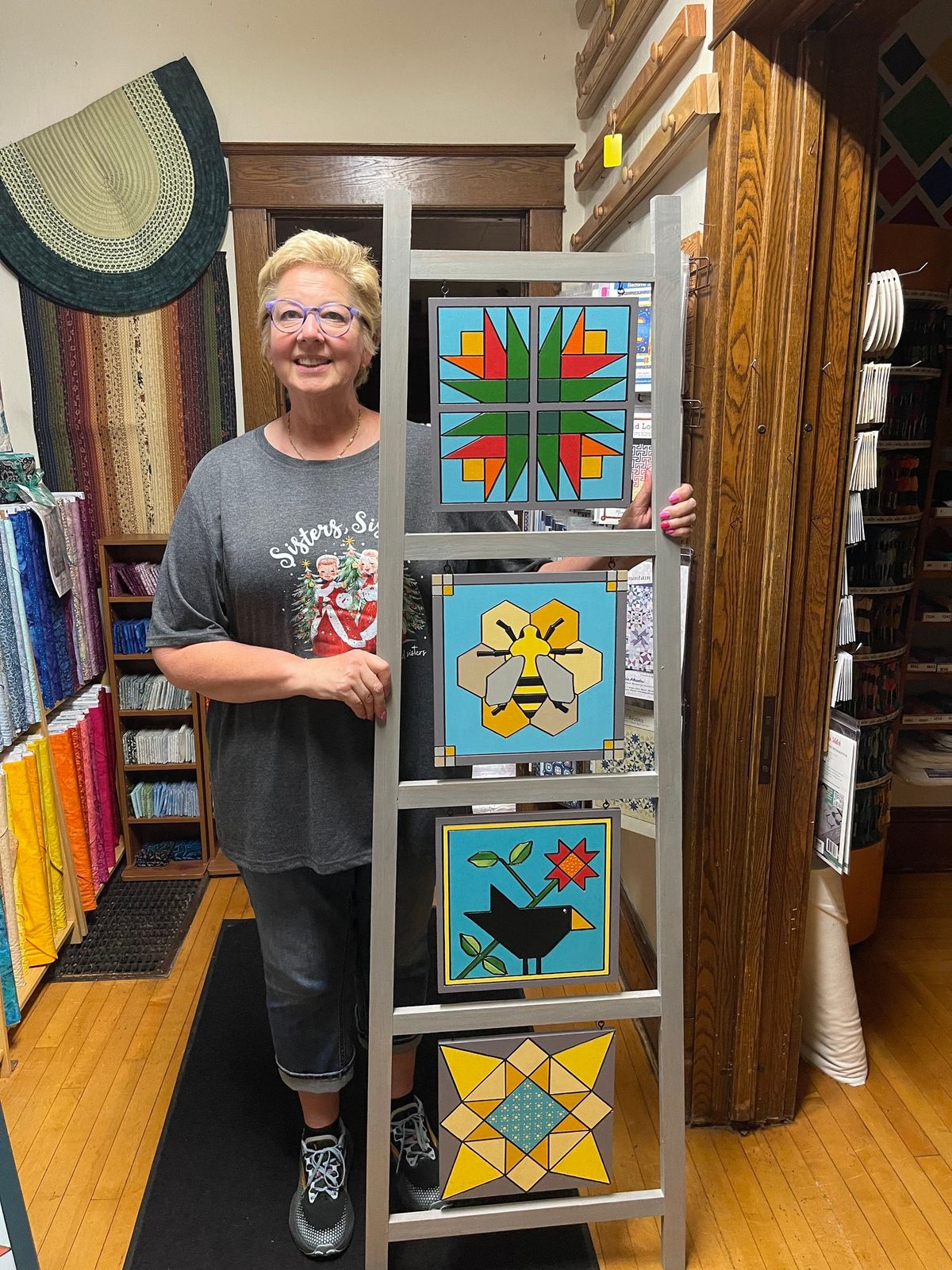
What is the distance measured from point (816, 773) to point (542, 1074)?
2.50 feet

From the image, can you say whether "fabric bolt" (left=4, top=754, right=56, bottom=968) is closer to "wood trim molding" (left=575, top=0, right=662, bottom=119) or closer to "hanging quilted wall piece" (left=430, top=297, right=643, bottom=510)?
"hanging quilted wall piece" (left=430, top=297, right=643, bottom=510)

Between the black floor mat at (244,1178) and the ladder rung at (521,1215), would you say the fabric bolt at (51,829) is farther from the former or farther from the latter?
the ladder rung at (521,1215)

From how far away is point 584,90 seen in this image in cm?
251

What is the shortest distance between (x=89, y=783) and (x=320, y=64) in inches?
88.3

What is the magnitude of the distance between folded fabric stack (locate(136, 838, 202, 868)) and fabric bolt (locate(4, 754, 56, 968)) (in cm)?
51

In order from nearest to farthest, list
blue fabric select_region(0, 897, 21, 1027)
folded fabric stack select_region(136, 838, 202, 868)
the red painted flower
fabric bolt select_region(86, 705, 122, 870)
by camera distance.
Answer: the red painted flower → blue fabric select_region(0, 897, 21, 1027) → fabric bolt select_region(86, 705, 122, 870) → folded fabric stack select_region(136, 838, 202, 868)

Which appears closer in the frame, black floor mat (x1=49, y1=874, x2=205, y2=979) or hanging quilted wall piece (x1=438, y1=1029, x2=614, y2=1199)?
hanging quilted wall piece (x1=438, y1=1029, x2=614, y2=1199)

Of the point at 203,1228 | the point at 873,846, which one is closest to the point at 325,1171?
the point at 203,1228

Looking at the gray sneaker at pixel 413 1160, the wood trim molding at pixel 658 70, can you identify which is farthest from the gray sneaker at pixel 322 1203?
the wood trim molding at pixel 658 70

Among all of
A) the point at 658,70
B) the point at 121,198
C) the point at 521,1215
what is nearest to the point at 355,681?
the point at 521,1215

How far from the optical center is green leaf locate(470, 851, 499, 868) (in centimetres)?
134

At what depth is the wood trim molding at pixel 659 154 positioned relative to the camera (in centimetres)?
148

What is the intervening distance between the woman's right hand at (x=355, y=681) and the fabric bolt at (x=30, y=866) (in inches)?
50.7

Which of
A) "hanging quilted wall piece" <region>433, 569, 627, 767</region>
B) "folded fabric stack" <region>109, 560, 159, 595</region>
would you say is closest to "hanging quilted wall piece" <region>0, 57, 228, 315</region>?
"folded fabric stack" <region>109, 560, 159, 595</region>
